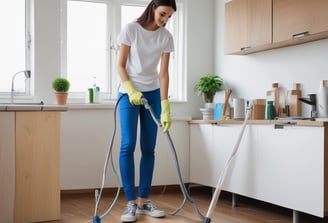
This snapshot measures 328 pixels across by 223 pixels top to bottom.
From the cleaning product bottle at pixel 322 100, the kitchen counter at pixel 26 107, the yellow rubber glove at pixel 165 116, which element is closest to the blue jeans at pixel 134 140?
the yellow rubber glove at pixel 165 116

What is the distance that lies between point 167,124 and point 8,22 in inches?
73.3

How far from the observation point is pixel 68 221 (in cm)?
276

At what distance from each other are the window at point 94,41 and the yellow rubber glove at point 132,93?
131 cm

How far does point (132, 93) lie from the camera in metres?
2.55

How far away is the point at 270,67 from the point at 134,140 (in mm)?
1366

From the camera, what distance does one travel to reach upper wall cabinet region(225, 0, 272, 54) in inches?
124

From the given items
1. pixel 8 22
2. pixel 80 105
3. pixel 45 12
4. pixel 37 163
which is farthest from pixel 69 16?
pixel 37 163

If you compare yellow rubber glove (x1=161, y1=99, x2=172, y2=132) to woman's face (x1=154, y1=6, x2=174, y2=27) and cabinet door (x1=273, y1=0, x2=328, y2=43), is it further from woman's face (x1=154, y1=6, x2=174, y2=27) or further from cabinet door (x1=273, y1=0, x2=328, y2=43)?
cabinet door (x1=273, y1=0, x2=328, y2=43)

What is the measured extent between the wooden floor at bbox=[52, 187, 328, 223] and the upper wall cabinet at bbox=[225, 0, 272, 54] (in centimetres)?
121

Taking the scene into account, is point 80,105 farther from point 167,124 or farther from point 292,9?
point 292,9

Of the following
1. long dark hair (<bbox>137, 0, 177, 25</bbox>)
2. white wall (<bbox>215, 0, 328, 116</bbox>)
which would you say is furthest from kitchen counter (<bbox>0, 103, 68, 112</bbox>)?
white wall (<bbox>215, 0, 328, 116</bbox>)

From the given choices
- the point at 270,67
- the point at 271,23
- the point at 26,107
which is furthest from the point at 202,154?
the point at 26,107

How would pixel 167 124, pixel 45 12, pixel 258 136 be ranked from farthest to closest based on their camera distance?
pixel 45 12 < pixel 258 136 < pixel 167 124

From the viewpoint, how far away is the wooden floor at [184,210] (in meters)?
2.81
